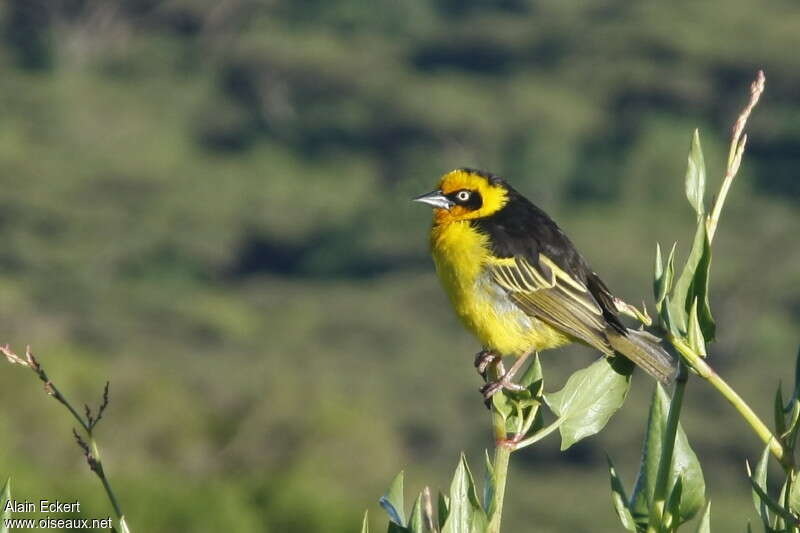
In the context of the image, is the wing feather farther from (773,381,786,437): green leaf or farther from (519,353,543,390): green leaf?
(773,381,786,437): green leaf

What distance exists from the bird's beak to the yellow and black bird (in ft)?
0.07

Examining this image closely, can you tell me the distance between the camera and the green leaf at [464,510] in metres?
2.56

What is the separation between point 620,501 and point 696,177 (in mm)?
560

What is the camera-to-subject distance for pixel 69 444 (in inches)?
1149

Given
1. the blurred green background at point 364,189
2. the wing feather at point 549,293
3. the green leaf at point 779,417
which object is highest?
the blurred green background at point 364,189

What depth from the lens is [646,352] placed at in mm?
3641

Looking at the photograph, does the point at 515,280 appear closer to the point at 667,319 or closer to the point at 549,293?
the point at 549,293

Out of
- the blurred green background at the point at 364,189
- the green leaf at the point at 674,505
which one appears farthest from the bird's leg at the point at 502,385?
the blurred green background at the point at 364,189

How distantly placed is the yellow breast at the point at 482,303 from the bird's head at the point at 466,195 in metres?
0.23

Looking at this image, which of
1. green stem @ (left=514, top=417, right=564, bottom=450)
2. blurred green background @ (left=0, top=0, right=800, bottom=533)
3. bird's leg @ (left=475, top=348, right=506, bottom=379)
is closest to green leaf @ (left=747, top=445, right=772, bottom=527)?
green stem @ (left=514, top=417, right=564, bottom=450)

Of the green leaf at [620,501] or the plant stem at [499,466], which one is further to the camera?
the green leaf at [620,501]

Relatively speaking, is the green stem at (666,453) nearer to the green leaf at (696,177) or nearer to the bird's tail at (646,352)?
the green leaf at (696,177)

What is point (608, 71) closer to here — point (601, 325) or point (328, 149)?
point (328, 149)

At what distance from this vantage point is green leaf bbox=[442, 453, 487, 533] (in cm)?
256
